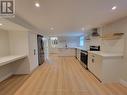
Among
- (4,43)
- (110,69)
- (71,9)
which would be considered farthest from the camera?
(4,43)

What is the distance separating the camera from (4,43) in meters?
4.23

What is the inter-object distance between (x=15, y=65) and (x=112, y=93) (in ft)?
13.2

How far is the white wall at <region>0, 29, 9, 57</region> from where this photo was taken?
13.2ft

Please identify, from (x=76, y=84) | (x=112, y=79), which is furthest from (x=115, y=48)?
(x=76, y=84)

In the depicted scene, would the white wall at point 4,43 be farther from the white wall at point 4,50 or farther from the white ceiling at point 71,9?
the white ceiling at point 71,9

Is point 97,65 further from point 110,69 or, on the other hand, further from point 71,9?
point 71,9

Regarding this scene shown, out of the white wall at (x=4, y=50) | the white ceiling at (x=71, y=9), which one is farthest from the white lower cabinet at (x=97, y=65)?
the white wall at (x=4, y=50)

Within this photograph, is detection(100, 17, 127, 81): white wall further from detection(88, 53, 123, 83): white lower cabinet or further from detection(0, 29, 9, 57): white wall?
detection(0, 29, 9, 57): white wall

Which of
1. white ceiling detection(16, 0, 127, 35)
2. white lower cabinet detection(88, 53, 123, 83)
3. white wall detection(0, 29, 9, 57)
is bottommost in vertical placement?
white lower cabinet detection(88, 53, 123, 83)

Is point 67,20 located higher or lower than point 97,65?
higher

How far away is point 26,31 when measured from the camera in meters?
4.47

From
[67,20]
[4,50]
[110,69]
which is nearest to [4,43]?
[4,50]

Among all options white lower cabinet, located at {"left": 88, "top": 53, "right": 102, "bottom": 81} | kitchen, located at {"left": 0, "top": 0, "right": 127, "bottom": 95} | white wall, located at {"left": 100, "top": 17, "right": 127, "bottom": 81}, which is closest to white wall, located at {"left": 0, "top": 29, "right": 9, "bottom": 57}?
kitchen, located at {"left": 0, "top": 0, "right": 127, "bottom": 95}

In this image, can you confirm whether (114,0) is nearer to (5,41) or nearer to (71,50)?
(5,41)
